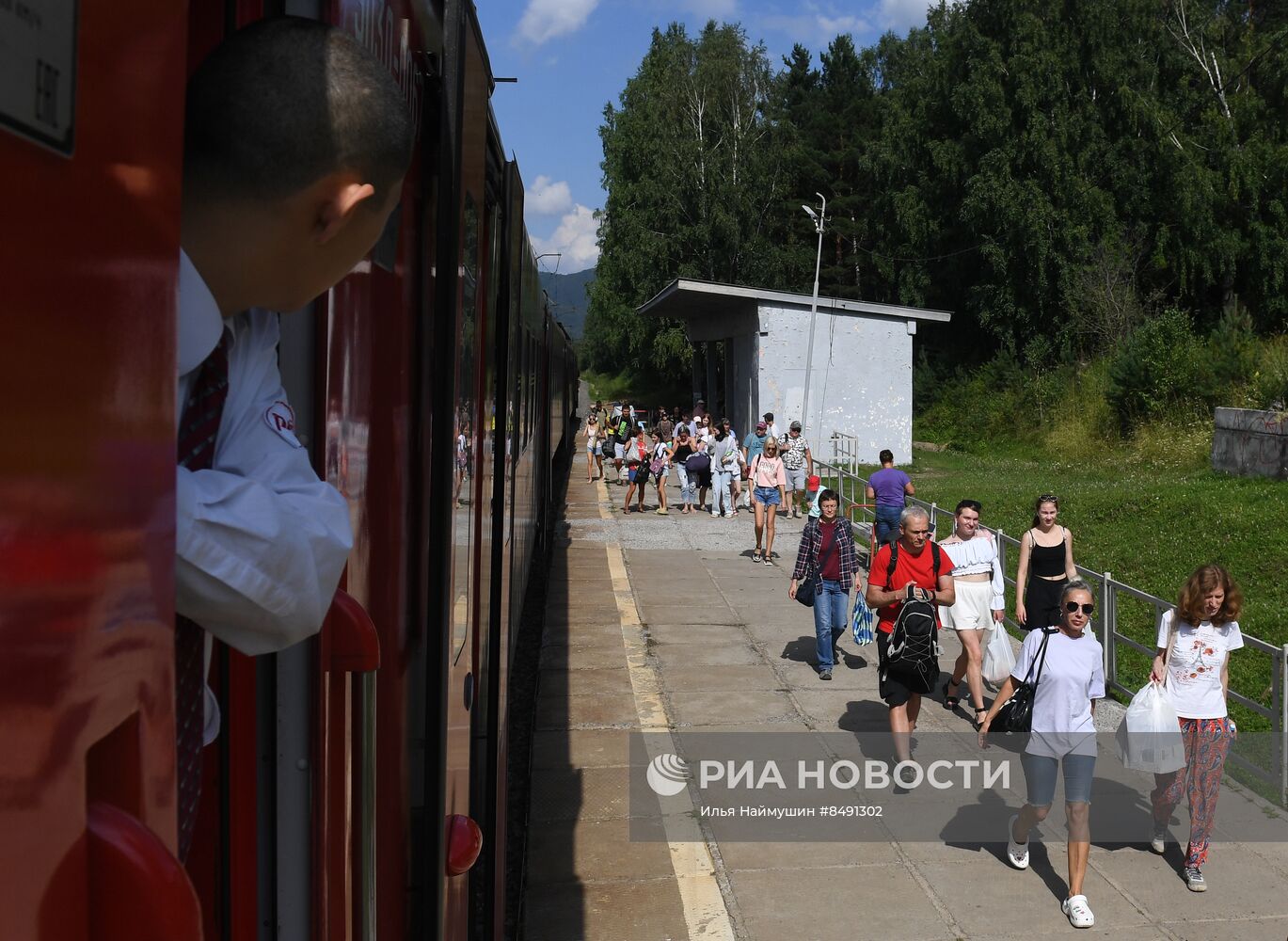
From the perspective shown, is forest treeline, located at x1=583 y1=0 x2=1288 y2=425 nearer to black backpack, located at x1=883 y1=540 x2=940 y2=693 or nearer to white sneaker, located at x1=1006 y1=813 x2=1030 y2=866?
black backpack, located at x1=883 y1=540 x2=940 y2=693

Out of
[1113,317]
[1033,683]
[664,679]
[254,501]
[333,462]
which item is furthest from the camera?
[1113,317]

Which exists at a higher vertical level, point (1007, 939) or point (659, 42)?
point (659, 42)

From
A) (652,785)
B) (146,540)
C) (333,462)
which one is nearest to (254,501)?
(146,540)

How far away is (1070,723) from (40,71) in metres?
5.90

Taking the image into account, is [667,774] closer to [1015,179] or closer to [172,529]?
[172,529]

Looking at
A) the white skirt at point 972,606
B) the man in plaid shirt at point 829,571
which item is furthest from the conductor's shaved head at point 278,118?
the man in plaid shirt at point 829,571

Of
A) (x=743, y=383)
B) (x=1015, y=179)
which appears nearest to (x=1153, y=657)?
(x=743, y=383)

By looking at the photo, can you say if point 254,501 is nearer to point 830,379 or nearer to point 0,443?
point 0,443

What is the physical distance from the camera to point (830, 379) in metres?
30.5

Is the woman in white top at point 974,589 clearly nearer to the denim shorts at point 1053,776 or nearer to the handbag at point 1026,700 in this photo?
the handbag at point 1026,700

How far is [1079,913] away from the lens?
5.84 metres

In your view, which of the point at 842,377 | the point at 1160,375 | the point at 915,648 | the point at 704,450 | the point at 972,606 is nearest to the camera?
the point at 915,648

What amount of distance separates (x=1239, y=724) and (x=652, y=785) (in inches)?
174

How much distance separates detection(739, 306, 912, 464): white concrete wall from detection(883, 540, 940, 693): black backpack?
2214 cm
